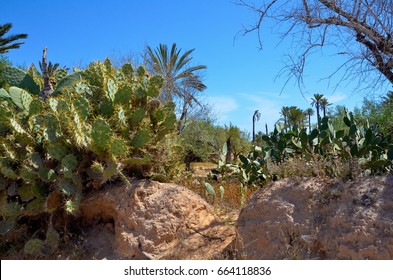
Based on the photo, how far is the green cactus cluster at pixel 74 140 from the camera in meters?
5.65

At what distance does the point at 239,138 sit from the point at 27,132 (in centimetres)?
1714

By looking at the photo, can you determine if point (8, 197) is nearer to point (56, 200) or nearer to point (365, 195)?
point (56, 200)

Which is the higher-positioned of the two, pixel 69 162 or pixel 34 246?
pixel 69 162

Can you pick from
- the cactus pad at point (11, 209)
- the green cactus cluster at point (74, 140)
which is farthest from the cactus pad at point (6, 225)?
the cactus pad at point (11, 209)

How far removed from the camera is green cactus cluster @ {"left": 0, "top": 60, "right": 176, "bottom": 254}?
5.65 m

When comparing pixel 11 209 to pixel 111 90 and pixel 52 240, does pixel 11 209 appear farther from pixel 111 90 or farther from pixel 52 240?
pixel 111 90

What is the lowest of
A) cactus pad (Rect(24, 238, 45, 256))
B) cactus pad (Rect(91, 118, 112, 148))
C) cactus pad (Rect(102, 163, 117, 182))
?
cactus pad (Rect(24, 238, 45, 256))

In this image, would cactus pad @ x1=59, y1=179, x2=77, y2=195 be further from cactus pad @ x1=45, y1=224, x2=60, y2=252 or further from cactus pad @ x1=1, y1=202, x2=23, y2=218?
cactus pad @ x1=1, y1=202, x2=23, y2=218

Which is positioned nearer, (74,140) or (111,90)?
(74,140)

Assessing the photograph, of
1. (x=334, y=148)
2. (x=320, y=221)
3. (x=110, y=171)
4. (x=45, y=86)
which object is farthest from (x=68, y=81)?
(x=320, y=221)

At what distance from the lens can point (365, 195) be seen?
4.43m

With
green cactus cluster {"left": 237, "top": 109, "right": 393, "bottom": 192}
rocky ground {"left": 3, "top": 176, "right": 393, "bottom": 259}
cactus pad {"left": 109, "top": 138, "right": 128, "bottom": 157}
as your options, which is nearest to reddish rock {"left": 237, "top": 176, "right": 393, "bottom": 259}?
rocky ground {"left": 3, "top": 176, "right": 393, "bottom": 259}

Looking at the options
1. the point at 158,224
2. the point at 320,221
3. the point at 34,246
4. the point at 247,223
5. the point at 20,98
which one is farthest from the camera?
the point at 20,98

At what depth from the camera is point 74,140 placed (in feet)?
18.8
